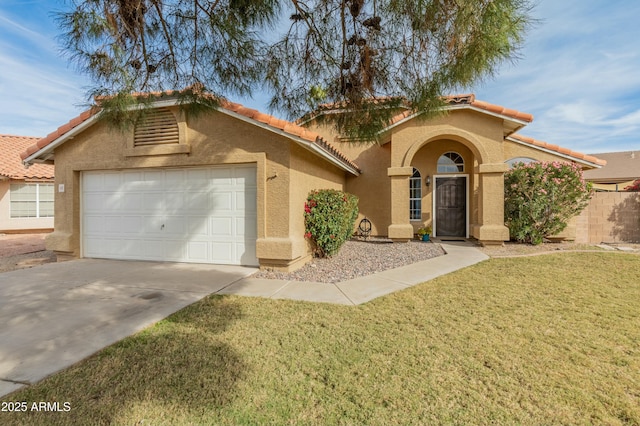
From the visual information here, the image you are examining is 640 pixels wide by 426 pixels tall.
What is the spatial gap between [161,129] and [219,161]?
2.09m

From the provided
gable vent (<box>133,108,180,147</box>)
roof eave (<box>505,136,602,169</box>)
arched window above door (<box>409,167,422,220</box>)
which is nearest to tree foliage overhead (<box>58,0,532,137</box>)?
gable vent (<box>133,108,180,147</box>)

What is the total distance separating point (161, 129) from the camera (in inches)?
326

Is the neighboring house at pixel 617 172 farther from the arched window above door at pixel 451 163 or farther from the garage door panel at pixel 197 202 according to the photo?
the garage door panel at pixel 197 202

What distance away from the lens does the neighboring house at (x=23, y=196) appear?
15.6 metres

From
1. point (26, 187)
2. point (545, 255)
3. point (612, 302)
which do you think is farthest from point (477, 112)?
point (26, 187)

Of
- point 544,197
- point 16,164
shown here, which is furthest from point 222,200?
point 16,164

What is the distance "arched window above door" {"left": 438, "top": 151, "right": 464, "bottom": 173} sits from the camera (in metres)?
13.1

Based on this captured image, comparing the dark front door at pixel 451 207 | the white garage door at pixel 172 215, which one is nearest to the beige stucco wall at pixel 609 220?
the dark front door at pixel 451 207

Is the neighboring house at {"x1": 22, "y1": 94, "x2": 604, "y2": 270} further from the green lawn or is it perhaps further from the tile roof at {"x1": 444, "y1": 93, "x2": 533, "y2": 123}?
the green lawn

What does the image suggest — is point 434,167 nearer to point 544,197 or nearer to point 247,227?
point 544,197

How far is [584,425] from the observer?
2.47 m

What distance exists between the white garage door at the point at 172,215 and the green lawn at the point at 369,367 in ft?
10.1

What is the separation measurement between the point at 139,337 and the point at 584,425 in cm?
494

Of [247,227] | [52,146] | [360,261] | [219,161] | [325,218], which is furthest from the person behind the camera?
[52,146]
